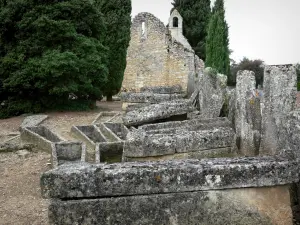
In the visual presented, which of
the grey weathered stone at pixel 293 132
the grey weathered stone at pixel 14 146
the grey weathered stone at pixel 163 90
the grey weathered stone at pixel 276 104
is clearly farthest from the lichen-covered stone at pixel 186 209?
the grey weathered stone at pixel 163 90

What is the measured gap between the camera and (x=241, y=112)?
570 cm

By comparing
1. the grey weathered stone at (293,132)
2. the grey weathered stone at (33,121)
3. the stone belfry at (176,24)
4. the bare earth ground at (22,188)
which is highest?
the stone belfry at (176,24)

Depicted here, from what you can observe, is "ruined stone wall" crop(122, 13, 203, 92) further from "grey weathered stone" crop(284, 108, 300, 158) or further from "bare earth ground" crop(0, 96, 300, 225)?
"grey weathered stone" crop(284, 108, 300, 158)

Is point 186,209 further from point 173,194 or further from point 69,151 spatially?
point 69,151

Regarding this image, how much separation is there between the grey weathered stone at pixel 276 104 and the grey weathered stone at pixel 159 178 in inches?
31.2

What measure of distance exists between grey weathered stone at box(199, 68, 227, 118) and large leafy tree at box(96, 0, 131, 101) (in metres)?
12.2

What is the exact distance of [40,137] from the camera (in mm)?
10750

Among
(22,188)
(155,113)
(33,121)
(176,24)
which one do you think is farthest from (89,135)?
(176,24)

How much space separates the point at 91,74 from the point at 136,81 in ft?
7.45

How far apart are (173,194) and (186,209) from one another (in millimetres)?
181

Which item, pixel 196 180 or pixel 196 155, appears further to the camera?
pixel 196 155

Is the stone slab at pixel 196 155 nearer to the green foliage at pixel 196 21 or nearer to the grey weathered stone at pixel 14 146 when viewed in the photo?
the grey weathered stone at pixel 14 146

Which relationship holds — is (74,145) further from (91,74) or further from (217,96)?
(91,74)

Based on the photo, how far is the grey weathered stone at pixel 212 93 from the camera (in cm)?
798
